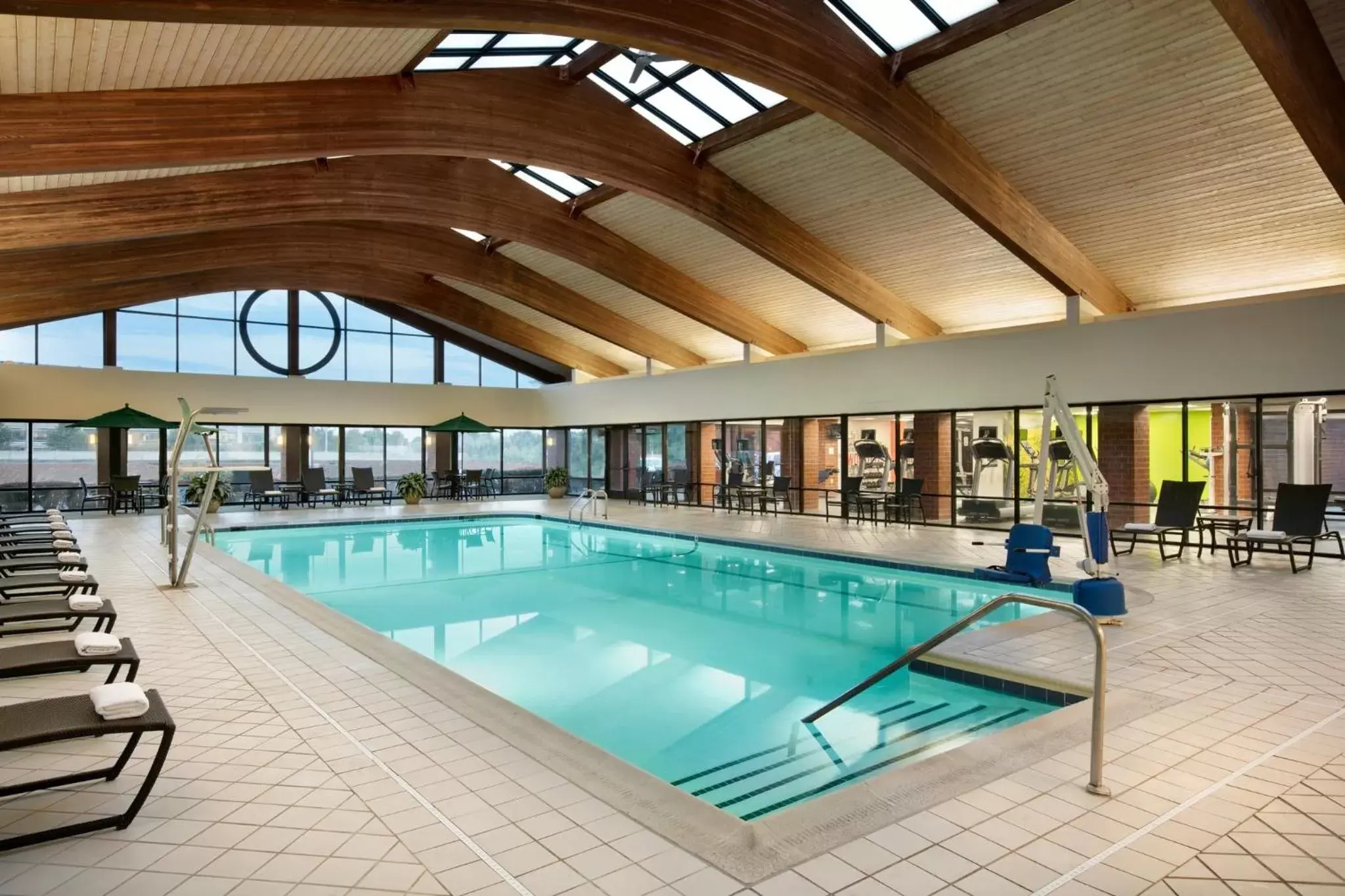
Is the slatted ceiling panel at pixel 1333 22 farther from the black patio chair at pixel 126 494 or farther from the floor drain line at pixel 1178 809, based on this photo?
the black patio chair at pixel 126 494

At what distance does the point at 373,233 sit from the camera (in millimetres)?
13625

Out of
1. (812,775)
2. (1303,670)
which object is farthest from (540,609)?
(1303,670)

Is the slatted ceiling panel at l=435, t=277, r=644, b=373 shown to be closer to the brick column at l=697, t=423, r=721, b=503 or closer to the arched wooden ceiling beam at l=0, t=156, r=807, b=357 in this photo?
the brick column at l=697, t=423, r=721, b=503

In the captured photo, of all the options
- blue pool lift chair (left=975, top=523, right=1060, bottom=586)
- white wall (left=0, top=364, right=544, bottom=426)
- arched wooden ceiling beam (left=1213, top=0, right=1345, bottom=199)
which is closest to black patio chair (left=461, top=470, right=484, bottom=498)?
white wall (left=0, top=364, right=544, bottom=426)

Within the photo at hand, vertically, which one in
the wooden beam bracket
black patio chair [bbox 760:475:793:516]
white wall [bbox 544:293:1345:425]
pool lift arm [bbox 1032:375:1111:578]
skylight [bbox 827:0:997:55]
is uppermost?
skylight [bbox 827:0:997:55]

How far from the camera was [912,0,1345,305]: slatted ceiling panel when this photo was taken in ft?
22.6

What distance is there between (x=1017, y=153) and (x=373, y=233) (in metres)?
10.0

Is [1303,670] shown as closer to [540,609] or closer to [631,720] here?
[631,720]

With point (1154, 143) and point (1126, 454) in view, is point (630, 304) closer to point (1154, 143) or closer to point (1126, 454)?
point (1126, 454)

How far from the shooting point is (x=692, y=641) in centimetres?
664

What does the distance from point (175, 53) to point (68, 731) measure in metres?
5.44

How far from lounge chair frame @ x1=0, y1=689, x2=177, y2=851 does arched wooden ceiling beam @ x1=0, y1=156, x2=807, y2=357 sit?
730cm

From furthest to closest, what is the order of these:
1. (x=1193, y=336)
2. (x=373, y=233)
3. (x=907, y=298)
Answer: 1. (x=373, y=233)
2. (x=907, y=298)
3. (x=1193, y=336)

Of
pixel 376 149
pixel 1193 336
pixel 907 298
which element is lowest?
pixel 1193 336
